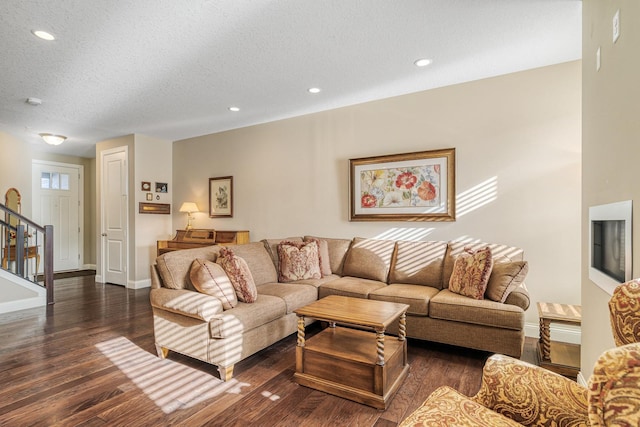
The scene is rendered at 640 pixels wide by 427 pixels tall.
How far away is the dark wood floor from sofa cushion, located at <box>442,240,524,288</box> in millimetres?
713

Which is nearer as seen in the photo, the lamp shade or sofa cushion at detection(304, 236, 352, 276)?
sofa cushion at detection(304, 236, 352, 276)

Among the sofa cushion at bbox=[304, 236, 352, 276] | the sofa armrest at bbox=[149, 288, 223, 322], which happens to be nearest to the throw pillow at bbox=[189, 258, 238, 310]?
the sofa armrest at bbox=[149, 288, 223, 322]

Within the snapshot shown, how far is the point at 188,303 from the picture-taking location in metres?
2.40

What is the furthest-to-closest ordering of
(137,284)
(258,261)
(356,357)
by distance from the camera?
(137,284), (258,261), (356,357)

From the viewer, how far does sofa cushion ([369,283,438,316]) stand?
2.81 m

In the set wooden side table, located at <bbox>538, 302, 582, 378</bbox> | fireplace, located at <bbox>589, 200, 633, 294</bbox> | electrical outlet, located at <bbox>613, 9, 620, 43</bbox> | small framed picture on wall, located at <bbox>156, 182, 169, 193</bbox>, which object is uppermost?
electrical outlet, located at <bbox>613, 9, 620, 43</bbox>

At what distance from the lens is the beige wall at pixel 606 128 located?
4.44 ft

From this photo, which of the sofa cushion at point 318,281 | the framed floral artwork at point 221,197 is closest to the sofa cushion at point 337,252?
the sofa cushion at point 318,281

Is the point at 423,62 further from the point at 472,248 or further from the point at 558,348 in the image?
the point at 558,348

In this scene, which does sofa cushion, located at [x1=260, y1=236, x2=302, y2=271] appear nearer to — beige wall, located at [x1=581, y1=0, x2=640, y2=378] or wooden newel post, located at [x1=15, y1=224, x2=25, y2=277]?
beige wall, located at [x1=581, y1=0, x2=640, y2=378]

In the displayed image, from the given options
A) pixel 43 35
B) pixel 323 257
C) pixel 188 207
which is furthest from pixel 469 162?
pixel 188 207

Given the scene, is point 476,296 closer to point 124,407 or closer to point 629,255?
point 629,255

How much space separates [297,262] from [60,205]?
20.5 ft

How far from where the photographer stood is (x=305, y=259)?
143 inches
